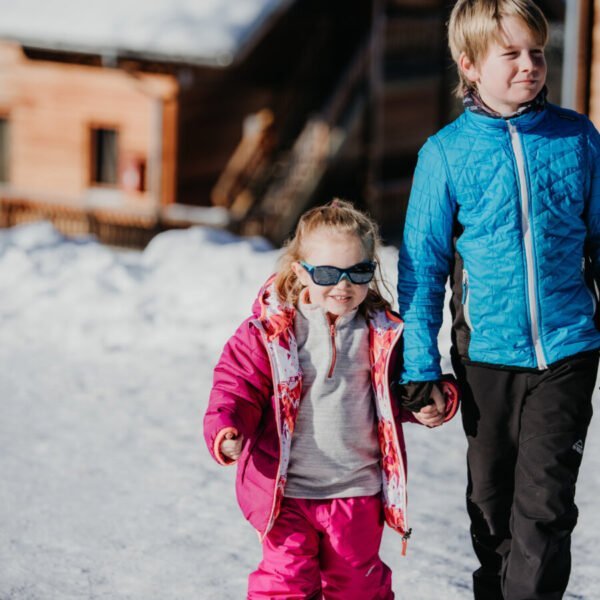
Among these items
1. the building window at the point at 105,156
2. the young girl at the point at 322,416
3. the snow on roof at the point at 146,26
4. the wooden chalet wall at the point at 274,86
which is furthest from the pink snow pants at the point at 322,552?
the building window at the point at 105,156

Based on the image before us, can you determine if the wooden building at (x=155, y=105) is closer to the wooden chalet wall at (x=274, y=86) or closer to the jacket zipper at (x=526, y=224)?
the wooden chalet wall at (x=274, y=86)

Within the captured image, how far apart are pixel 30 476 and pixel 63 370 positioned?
1.67m

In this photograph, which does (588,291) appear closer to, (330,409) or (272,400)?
Result: (330,409)

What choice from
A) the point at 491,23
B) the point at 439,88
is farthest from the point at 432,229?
the point at 439,88

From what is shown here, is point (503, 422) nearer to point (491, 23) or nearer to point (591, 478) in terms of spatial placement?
point (491, 23)

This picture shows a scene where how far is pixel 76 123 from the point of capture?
63.8 feet

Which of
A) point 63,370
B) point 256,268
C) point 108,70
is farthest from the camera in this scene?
point 108,70

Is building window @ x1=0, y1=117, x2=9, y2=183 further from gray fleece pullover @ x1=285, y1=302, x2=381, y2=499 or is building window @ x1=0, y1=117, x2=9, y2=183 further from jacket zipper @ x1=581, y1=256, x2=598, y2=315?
jacket zipper @ x1=581, y1=256, x2=598, y2=315

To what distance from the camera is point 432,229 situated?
3.72 metres

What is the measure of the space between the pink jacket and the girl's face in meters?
0.11

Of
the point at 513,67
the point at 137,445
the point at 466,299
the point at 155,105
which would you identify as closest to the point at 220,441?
the point at 466,299

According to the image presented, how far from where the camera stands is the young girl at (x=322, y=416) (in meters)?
3.68

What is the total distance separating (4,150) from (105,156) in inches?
80.2

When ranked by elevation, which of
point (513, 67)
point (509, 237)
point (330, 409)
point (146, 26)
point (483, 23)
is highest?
point (146, 26)
